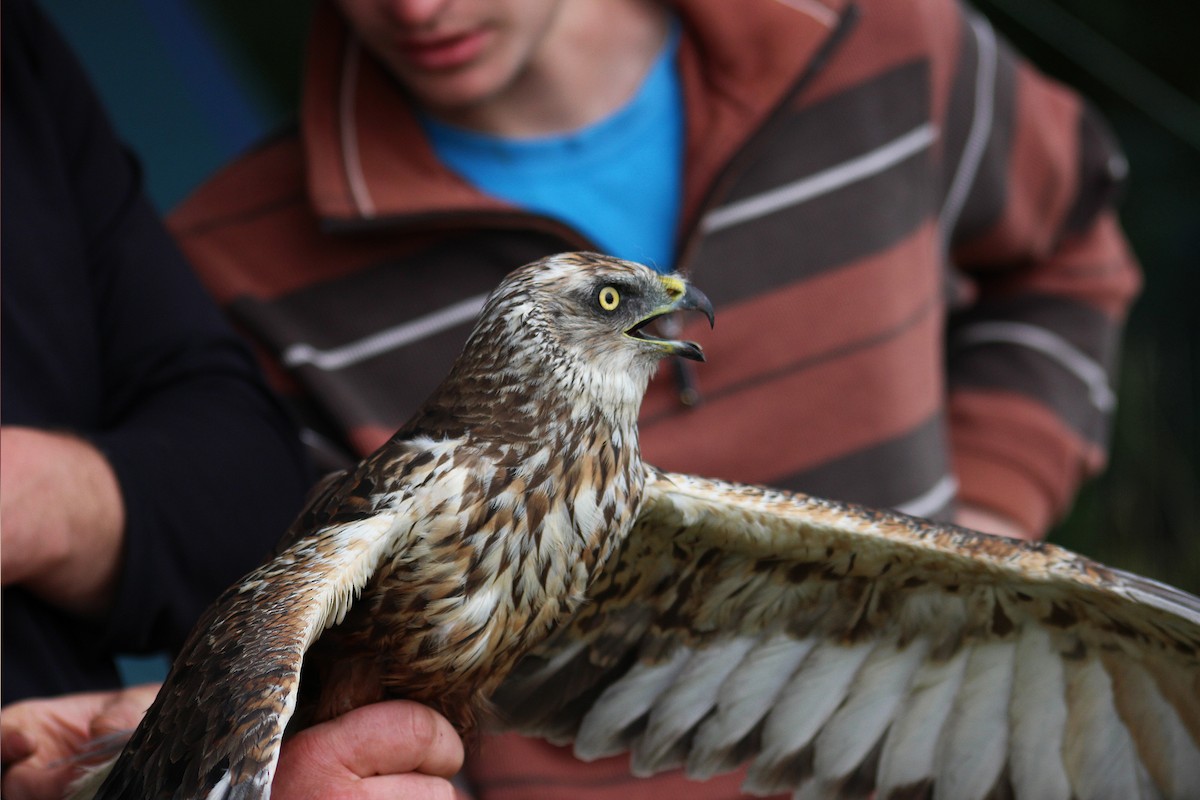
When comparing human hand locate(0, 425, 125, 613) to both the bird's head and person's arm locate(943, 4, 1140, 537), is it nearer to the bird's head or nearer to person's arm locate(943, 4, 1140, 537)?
the bird's head

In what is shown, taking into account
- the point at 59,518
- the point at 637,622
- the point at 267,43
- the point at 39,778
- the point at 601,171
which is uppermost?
the point at 267,43

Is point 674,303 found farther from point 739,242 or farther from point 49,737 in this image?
point 49,737

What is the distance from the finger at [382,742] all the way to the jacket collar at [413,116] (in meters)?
1.06

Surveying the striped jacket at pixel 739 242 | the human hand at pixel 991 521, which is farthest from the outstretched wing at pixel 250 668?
the human hand at pixel 991 521

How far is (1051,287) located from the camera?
313 centimetres

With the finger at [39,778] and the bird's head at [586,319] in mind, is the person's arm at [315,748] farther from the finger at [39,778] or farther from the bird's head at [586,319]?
the bird's head at [586,319]

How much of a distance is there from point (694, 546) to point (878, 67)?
1306 mm

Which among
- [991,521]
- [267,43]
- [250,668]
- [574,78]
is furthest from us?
[267,43]

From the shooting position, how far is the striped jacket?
2.34 metres

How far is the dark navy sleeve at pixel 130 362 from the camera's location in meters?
1.77

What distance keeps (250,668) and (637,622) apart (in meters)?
0.71

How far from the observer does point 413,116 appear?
2.50 m

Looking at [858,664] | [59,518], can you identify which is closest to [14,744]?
[59,518]

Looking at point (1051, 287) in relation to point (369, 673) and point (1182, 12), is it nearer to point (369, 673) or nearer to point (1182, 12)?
point (369, 673)
